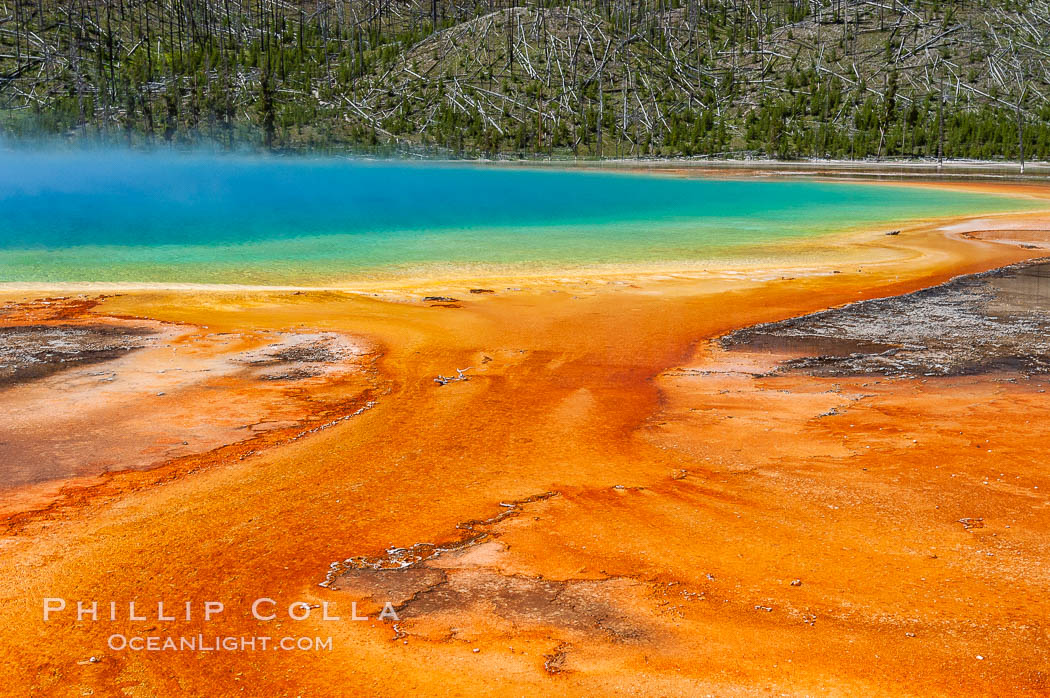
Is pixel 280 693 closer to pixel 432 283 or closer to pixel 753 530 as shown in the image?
pixel 753 530

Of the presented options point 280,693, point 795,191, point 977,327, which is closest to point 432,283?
point 977,327

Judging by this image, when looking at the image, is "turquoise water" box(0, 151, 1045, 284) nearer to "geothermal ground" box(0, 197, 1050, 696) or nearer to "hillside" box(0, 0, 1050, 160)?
"geothermal ground" box(0, 197, 1050, 696)

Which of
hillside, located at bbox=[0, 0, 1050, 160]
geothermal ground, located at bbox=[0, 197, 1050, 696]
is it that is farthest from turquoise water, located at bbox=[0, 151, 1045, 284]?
hillside, located at bbox=[0, 0, 1050, 160]

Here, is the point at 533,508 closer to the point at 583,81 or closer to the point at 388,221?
the point at 388,221

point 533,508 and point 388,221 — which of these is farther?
point 388,221

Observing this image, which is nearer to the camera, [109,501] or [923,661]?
[923,661]

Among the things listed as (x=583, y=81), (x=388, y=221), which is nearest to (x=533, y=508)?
(x=388, y=221)
